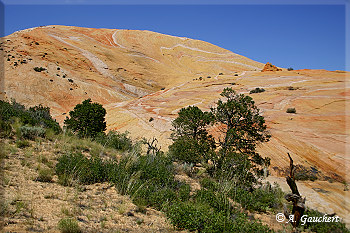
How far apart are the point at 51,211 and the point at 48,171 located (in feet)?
5.07

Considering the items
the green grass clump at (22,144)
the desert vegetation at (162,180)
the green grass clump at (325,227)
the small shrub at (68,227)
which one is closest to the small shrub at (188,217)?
the desert vegetation at (162,180)

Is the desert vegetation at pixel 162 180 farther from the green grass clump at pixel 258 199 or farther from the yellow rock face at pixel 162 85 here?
the yellow rock face at pixel 162 85

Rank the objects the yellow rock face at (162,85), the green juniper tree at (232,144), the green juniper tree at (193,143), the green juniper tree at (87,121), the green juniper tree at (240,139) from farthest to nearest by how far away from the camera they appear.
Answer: the yellow rock face at (162,85) < the green juniper tree at (87,121) < the green juniper tree at (193,143) < the green juniper tree at (232,144) < the green juniper tree at (240,139)

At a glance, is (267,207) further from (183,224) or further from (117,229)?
(117,229)

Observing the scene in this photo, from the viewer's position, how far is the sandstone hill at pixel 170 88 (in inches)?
413

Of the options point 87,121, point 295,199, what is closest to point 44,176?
point 295,199

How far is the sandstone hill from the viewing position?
10.5 metres

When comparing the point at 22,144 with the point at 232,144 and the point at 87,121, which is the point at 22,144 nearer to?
the point at 87,121

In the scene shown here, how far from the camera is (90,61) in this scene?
1688 inches

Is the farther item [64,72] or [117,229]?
[64,72]

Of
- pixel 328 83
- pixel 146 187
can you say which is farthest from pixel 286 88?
pixel 146 187

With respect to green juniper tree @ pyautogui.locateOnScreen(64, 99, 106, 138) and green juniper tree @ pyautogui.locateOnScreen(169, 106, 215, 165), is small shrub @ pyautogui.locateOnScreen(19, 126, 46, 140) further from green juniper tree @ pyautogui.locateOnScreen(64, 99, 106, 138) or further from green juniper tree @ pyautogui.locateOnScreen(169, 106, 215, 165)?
green juniper tree @ pyautogui.locateOnScreen(169, 106, 215, 165)

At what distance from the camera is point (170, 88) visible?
30.1 metres

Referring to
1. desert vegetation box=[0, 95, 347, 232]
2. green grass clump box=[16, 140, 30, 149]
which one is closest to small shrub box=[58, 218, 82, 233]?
desert vegetation box=[0, 95, 347, 232]
